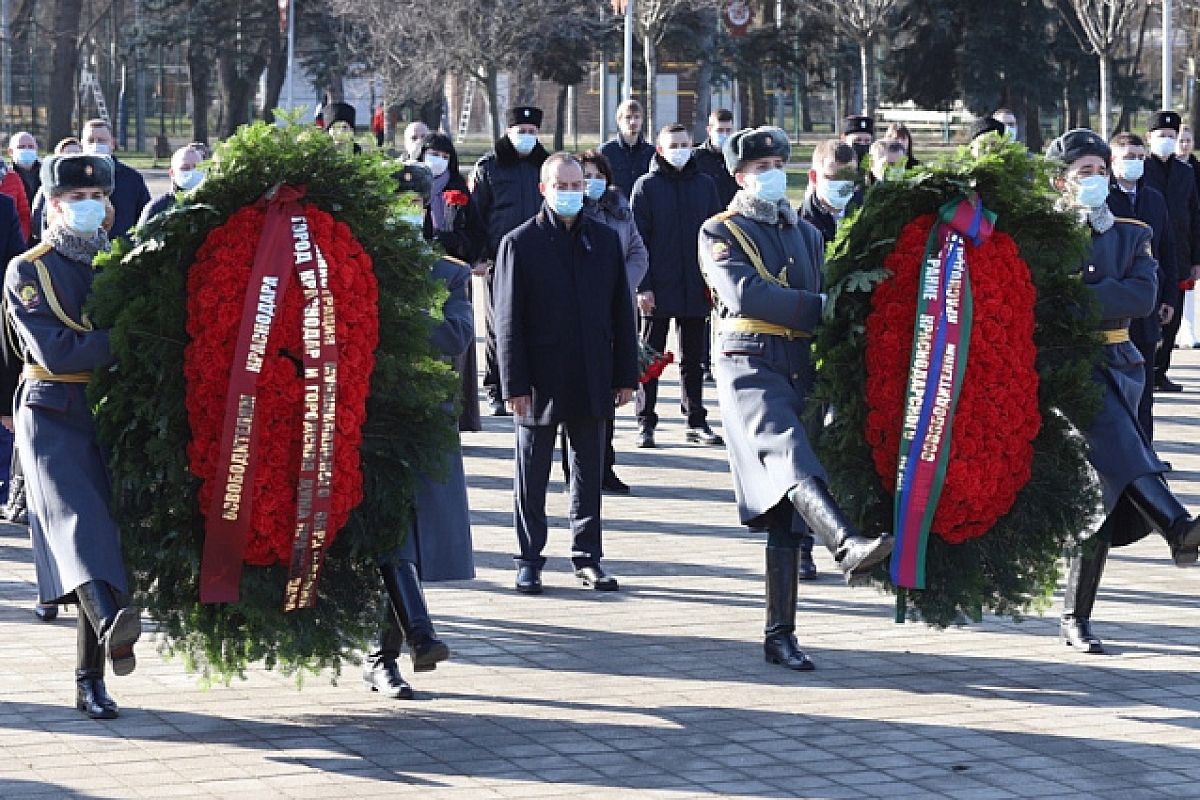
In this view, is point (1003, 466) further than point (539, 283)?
No

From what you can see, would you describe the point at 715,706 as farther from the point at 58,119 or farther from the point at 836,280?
the point at 58,119

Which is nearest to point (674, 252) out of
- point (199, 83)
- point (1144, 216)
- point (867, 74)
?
point (1144, 216)

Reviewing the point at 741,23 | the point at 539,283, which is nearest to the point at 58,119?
the point at 741,23

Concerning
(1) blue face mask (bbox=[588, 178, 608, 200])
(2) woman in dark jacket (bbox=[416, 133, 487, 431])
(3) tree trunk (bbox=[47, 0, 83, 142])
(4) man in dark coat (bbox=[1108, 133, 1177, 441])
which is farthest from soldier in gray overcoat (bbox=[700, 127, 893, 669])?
(3) tree trunk (bbox=[47, 0, 83, 142])

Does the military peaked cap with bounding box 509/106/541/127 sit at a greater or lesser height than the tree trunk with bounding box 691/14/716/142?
lesser

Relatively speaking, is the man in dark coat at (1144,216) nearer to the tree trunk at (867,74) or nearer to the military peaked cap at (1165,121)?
the military peaked cap at (1165,121)

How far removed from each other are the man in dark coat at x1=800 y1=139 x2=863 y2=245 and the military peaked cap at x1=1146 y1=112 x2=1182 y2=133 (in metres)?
5.58

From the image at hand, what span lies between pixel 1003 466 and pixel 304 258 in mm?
2800

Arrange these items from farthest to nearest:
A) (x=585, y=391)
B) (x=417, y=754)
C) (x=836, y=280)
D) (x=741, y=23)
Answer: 1. (x=741, y=23)
2. (x=585, y=391)
3. (x=836, y=280)
4. (x=417, y=754)

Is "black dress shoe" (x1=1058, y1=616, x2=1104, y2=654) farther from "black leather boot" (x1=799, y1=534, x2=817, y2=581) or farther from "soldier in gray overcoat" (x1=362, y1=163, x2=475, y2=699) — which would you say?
"soldier in gray overcoat" (x1=362, y1=163, x2=475, y2=699)

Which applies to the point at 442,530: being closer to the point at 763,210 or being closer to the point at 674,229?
the point at 763,210

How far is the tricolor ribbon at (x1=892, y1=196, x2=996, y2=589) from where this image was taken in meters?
8.12

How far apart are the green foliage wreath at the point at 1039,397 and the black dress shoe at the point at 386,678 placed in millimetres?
1824

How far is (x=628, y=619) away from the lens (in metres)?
9.20
